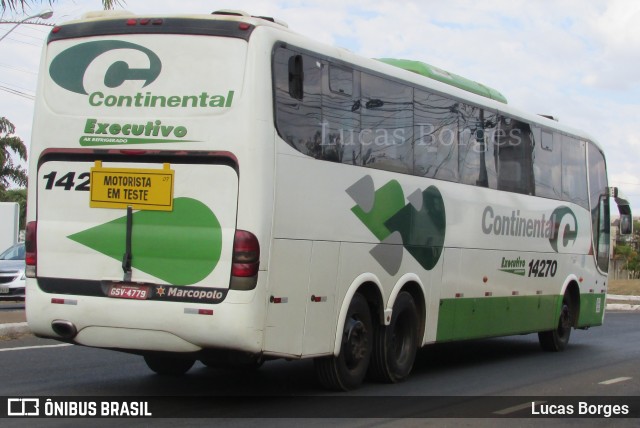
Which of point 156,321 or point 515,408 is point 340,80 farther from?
point 515,408

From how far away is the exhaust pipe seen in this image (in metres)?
9.75

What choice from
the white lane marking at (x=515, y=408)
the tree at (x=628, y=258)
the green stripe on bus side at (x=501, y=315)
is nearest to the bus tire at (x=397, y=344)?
the green stripe on bus side at (x=501, y=315)

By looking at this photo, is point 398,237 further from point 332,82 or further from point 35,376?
point 35,376

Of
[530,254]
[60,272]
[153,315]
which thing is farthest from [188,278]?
[530,254]

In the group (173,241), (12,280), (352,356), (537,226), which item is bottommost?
(352,356)

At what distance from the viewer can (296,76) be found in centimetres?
1016

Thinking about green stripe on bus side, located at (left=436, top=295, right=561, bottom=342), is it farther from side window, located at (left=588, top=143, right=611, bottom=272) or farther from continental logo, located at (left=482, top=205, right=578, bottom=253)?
side window, located at (left=588, top=143, right=611, bottom=272)

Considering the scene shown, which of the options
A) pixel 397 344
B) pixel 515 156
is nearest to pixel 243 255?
pixel 397 344

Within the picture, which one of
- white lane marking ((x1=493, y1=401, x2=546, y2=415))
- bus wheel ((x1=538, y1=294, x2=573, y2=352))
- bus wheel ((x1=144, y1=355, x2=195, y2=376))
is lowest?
white lane marking ((x1=493, y1=401, x2=546, y2=415))

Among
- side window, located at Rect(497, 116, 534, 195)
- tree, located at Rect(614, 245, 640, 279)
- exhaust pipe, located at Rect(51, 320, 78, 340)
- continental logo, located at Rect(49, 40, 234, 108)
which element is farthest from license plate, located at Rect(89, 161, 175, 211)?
tree, located at Rect(614, 245, 640, 279)

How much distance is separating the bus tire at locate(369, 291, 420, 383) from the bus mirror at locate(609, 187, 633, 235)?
7.12m

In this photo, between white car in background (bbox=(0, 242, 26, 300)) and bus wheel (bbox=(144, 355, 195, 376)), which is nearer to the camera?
bus wheel (bbox=(144, 355, 195, 376))

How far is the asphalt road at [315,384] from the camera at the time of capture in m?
10.1

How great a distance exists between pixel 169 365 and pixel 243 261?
3300 mm
